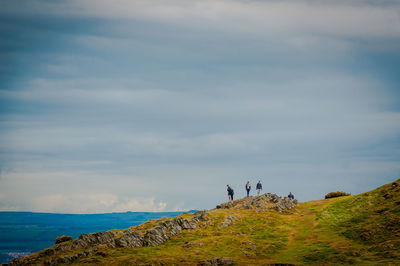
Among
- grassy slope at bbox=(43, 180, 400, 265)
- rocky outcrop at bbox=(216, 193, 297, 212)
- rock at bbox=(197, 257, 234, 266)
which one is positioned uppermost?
rocky outcrop at bbox=(216, 193, 297, 212)

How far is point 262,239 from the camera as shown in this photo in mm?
69688

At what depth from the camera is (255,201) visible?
92.4 meters

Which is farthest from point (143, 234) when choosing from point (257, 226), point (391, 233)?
point (391, 233)

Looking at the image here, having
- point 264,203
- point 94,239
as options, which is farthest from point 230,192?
point 94,239

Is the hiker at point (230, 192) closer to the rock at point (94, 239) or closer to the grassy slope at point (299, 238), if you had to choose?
the grassy slope at point (299, 238)

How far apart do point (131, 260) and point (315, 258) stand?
28.6 meters

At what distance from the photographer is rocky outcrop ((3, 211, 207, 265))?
66.6 metres

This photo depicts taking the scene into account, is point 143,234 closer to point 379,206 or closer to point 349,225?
point 349,225

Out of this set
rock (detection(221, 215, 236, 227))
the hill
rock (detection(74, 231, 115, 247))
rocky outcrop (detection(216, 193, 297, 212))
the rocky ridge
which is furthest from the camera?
rocky outcrop (detection(216, 193, 297, 212))

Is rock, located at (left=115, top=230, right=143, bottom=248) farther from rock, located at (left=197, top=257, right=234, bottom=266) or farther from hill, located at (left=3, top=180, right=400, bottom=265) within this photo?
rock, located at (left=197, top=257, right=234, bottom=266)

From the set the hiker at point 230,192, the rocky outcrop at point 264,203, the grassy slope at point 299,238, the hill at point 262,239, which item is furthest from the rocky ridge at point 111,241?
the hiker at point 230,192

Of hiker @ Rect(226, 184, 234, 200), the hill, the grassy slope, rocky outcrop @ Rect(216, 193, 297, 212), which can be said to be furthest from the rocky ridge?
hiker @ Rect(226, 184, 234, 200)

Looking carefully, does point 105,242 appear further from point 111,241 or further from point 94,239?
point 94,239

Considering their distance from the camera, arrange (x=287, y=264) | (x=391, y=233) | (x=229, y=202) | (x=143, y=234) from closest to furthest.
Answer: (x=287, y=264) → (x=391, y=233) → (x=143, y=234) → (x=229, y=202)
